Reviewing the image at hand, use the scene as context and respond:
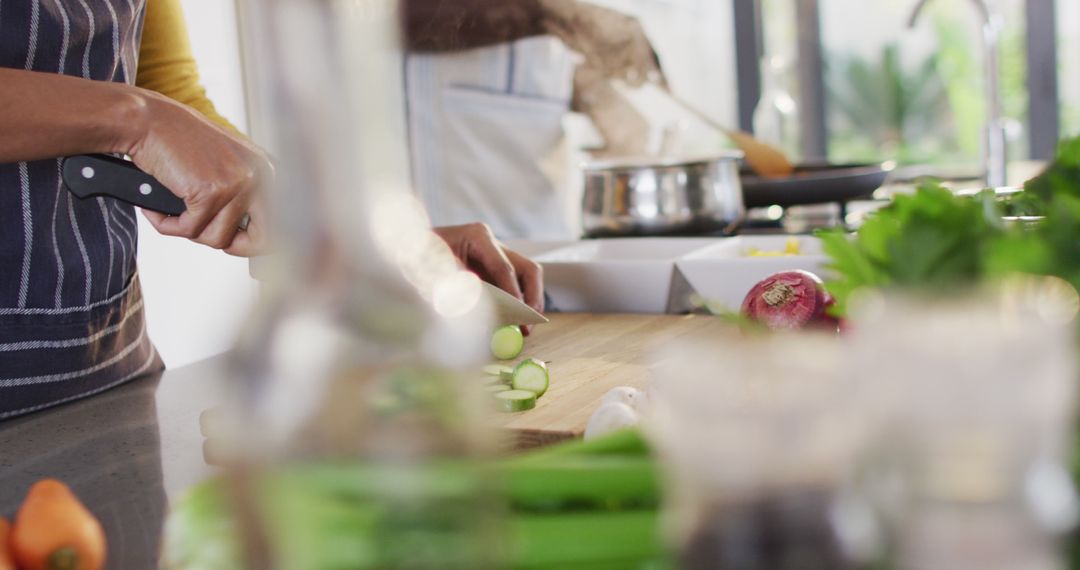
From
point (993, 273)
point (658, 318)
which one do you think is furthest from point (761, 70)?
point (993, 273)

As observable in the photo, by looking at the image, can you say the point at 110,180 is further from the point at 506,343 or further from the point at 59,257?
the point at 506,343

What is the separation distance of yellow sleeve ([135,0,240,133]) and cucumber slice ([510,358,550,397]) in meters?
0.74

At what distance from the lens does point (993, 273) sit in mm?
417

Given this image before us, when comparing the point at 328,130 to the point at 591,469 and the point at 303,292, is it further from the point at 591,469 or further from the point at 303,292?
the point at 591,469

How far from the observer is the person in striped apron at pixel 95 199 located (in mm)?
1052

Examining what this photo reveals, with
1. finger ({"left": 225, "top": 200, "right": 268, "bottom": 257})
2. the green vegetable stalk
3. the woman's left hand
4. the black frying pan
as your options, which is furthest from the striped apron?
the black frying pan

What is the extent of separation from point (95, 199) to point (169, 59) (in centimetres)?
34

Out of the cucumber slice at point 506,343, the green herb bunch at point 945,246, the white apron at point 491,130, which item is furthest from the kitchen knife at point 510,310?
the white apron at point 491,130

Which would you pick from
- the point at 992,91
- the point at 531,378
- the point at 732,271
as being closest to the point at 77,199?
the point at 531,378

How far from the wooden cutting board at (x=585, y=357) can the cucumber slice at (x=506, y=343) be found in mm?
22

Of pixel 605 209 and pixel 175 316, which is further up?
pixel 605 209

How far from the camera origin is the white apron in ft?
9.70

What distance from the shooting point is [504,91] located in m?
3.06

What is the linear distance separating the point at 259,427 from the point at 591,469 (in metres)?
0.14
